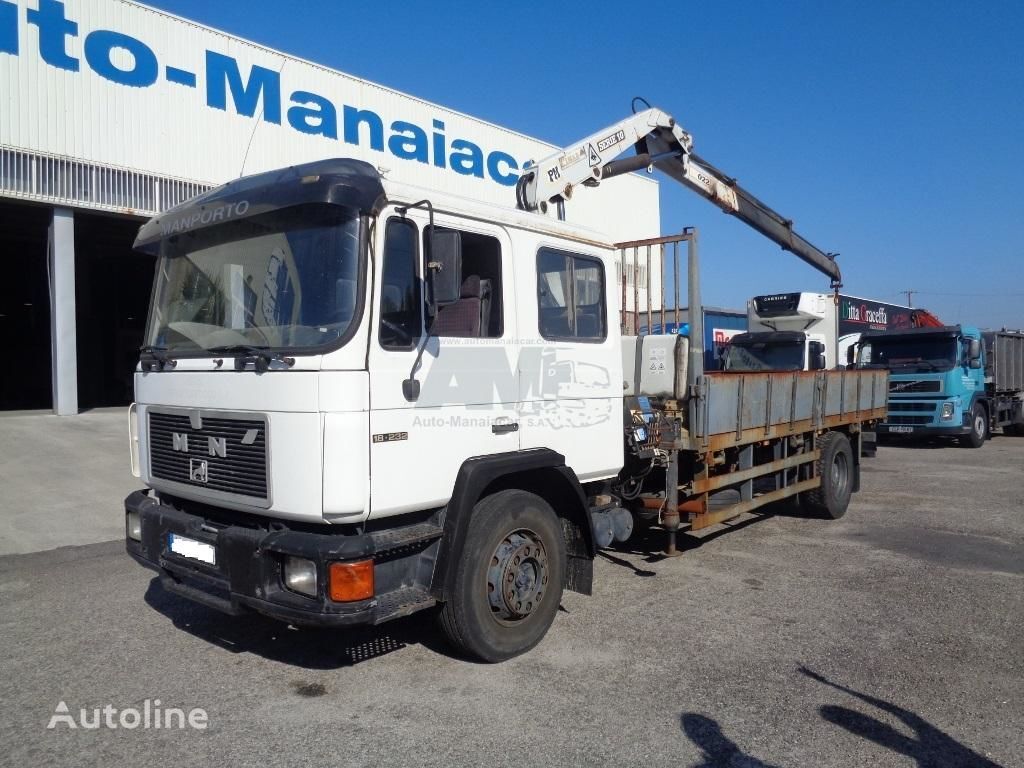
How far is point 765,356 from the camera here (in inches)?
589

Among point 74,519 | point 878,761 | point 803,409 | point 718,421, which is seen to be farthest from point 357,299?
point 74,519

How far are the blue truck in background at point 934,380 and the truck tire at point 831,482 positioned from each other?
6.82m

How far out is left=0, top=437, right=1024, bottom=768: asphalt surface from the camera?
343cm

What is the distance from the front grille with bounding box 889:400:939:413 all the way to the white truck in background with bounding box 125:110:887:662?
12.2 metres

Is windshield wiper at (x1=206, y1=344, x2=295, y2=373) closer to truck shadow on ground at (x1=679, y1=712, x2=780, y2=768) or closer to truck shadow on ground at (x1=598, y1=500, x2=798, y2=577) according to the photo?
truck shadow on ground at (x1=679, y1=712, x2=780, y2=768)

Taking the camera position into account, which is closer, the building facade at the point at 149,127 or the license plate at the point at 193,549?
the license plate at the point at 193,549

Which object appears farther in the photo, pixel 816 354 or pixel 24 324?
pixel 24 324

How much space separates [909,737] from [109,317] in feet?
86.0

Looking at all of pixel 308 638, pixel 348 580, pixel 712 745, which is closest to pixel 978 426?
pixel 712 745

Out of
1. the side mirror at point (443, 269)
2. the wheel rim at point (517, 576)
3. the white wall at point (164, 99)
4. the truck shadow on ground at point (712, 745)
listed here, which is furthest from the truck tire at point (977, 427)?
the side mirror at point (443, 269)

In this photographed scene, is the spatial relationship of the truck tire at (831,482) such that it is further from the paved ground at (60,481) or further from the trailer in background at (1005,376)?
the trailer in background at (1005,376)

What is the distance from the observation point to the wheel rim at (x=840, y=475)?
8.58 metres

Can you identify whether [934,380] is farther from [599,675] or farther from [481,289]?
[481,289]

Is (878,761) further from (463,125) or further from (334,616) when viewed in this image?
(463,125)
